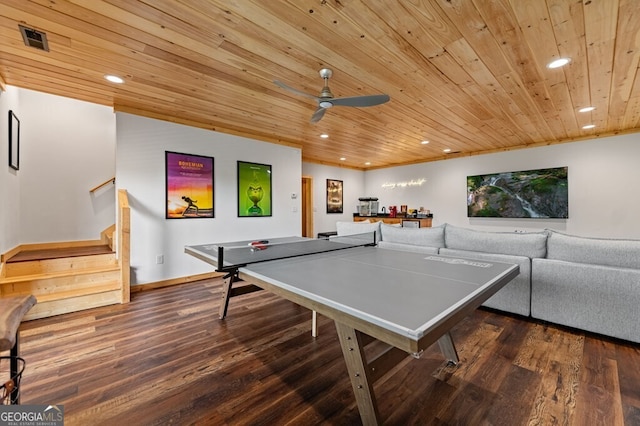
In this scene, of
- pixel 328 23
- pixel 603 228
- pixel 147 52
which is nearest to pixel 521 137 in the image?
pixel 603 228

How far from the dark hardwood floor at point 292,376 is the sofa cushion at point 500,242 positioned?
73cm

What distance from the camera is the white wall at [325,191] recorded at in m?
7.34

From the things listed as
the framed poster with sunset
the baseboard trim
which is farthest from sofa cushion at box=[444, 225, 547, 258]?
the framed poster with sunset

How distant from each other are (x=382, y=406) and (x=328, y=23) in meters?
2.57

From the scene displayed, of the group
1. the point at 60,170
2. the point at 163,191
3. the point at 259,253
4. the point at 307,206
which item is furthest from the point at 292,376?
the point at 307,206

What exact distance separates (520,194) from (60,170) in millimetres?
8522

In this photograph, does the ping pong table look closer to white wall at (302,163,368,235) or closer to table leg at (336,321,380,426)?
table leg at (336,321,380,426)

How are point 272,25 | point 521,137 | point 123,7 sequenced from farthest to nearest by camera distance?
point 521,137 < point 272,25 < point 123,7

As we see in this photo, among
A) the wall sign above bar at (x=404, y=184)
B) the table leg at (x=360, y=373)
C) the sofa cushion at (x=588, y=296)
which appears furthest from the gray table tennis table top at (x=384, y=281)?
the wall sign above bar at (x=404, y=184)

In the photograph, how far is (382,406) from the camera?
1589 millimetres

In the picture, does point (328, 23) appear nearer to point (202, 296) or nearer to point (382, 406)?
point (382, 406)

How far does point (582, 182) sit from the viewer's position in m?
4.98

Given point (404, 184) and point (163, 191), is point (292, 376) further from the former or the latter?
point (404, 184)

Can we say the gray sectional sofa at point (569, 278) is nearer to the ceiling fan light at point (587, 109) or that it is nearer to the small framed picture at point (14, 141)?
the ceiling fan light at point (587, 109)
